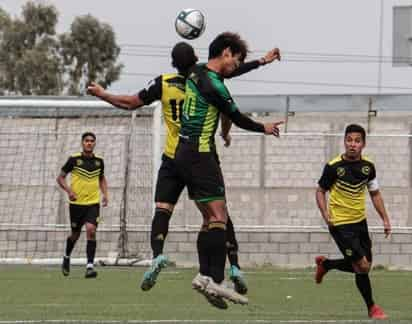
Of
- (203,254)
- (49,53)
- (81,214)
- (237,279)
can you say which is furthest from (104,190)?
(49,53)

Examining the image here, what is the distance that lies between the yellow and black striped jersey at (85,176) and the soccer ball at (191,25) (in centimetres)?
799

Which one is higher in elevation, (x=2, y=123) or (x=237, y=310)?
(x=2, y=123)

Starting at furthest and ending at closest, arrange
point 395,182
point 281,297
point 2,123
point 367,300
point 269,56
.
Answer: point 2,123 → point 395,182 → point 281,297 → point 367,300 → point 269,56

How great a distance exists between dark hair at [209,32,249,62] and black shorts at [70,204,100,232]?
981 centimetres

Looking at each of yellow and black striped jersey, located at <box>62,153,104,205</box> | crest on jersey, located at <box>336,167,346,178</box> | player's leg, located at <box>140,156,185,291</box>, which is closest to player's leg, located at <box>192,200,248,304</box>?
player's leg, located at <box>140,156,185,291</box>

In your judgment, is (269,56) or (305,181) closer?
(269,56)

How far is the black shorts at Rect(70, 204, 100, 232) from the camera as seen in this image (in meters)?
20.6

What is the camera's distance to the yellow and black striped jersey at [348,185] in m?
13.6

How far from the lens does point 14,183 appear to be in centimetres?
2666

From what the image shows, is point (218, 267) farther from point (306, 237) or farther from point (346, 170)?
point (306, 237)

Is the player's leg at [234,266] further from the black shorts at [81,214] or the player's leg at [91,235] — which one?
the black shorts at [81,214]

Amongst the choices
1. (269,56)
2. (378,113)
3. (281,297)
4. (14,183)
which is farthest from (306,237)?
(269,56)

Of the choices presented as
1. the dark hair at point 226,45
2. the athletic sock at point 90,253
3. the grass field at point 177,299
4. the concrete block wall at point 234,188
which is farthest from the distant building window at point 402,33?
the dark hair at point 226,45

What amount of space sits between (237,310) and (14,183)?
46.0ft
